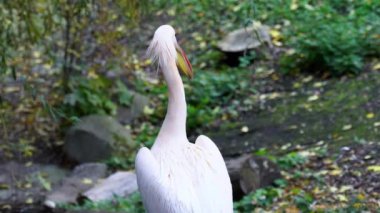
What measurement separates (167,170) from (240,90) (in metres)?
6.61

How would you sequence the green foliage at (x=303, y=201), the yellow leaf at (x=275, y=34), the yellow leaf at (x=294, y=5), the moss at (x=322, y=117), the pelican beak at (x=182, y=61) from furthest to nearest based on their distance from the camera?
the yellow leaf at (x=294, y=5) → the yellow leaf at (x=275, y=34) → the moss at (x=322, y=117) → the green foliage at (x=303, y=201) → the pelican beak at (x=182, y=61)

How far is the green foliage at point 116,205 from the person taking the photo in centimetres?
791

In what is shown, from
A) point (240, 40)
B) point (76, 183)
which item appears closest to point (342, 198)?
point (76, 183)

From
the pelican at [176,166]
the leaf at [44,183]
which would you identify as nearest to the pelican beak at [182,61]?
the pelican at [176,166]

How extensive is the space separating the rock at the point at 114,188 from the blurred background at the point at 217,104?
0.03 metres

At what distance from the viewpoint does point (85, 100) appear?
11031 millimetres

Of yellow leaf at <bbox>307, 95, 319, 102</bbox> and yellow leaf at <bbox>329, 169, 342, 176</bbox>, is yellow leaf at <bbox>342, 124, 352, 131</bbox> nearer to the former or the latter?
yellow leaf at <bbox>329, 169, 342, 176</bbox>

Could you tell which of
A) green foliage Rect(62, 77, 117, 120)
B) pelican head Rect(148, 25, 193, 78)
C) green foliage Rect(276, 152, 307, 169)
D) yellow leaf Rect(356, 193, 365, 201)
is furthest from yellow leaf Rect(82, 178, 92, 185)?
pelican head Rect(148, 25, 193, 78)

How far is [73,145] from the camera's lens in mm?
10570

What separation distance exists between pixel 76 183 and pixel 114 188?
0.81 meters

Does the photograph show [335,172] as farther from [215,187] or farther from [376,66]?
[215,187]

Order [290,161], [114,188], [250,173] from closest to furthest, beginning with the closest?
[250,173]
[290,161]
[114,188]

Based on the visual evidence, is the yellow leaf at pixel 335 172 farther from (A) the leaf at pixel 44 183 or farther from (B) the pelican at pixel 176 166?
(A) the leaf at pixel 44 183

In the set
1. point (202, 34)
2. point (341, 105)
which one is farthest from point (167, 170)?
point (202, 34)
